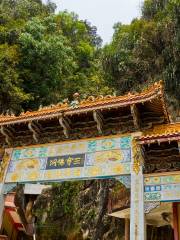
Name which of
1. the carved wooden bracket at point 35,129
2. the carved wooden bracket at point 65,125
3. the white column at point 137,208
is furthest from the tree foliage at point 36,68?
the white column at point 137,208

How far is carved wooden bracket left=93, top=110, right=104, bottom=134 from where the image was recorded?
9.34m

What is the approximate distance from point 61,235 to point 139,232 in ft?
35.7

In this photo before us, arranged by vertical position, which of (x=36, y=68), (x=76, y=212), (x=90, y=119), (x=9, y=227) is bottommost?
(x=9, y=227)

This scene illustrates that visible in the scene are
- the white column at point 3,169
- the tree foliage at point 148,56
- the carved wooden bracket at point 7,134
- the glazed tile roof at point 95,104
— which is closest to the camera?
the glazed tile roof at point 95,104

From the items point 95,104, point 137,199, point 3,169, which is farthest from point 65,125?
point 137,199

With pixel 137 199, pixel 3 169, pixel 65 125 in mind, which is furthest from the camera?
pixel 3 169

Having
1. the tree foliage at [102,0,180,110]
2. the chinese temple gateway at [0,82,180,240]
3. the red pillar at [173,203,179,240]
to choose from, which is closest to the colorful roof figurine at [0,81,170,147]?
the chinese temple gateway at [0,82,180,240]

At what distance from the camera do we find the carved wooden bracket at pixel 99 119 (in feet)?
30.7

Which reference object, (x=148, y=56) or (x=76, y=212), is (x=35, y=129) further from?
(x=148, y=56)

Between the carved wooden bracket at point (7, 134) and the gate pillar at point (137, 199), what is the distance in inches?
163

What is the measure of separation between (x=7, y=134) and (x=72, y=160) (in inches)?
98.3

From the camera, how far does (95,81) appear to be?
27.3 metres

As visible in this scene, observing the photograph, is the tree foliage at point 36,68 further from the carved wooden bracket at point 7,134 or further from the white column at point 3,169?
the white column at point 3,169

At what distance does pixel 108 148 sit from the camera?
9.30 meters
